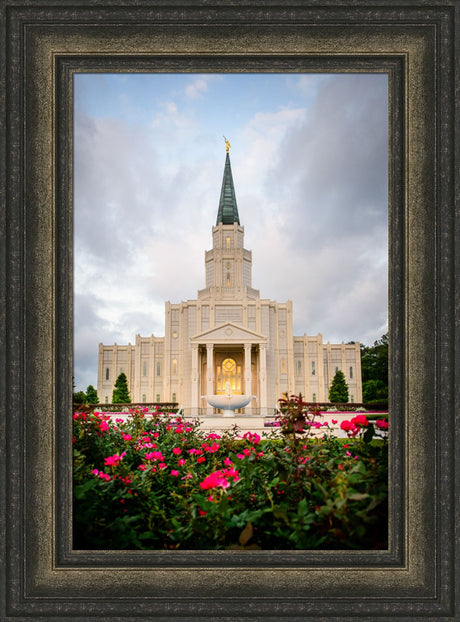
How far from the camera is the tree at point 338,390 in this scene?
18156 millimetres

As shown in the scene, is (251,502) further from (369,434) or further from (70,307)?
(70,307)

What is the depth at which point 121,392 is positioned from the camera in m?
20.4

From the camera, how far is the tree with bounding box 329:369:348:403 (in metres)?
18.2

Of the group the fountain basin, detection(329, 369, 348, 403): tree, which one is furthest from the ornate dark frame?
detection(329, 369, 348, 403): tree

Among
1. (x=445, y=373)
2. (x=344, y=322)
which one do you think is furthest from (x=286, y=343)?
(x=445, y=373)

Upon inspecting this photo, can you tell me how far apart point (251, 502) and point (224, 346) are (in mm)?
23520

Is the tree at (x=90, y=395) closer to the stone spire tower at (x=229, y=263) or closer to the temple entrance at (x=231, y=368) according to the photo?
the temple entrance at (x=231, y=368)

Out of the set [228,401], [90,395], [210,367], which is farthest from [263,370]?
[90,395]

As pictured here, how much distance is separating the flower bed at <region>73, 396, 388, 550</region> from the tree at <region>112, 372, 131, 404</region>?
17.3 meters

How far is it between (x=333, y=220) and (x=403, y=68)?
155cm

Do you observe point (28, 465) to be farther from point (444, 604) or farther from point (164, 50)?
Answer: point (164, 50)

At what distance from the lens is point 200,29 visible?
2.99 meters

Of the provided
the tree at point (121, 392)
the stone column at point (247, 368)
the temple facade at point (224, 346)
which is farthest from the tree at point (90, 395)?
the stone column at point (247, 368)

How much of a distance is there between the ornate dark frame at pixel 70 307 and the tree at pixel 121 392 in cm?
1777
